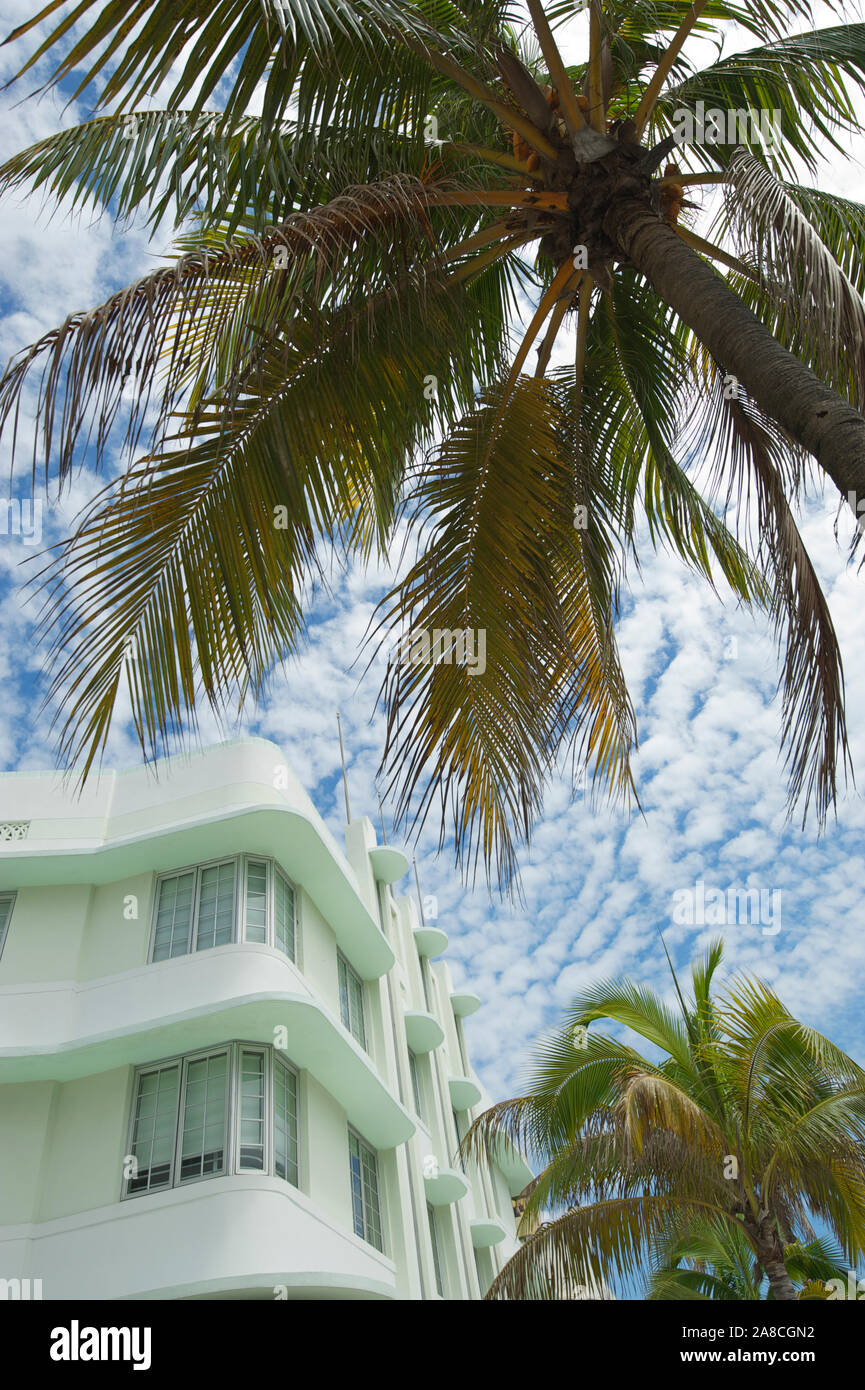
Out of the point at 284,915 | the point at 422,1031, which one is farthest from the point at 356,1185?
the point at 422,1031

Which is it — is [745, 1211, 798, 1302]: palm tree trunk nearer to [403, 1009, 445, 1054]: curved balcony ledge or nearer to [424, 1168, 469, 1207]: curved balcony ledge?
[424, 1168, 469, 1207]: curved balcony ledge

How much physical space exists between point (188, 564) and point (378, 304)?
185cm

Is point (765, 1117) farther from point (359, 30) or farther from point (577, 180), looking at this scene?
point (359, 30)

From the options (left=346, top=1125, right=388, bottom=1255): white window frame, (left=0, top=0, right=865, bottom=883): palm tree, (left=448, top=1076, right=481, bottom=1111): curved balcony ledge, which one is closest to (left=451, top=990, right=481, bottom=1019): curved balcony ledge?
(left=448, top=1076, right=481, bottom=1111): curved balcony ledge

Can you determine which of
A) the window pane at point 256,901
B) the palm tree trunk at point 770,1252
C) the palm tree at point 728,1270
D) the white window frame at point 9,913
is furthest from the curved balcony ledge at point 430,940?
the palm tree trunk at point 770,1252

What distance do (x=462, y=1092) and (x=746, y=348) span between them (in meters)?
24.5

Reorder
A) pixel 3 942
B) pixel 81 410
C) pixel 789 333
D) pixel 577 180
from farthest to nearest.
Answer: pixel 3 942 < pixel 789 333 < pixel 577 180 < pixel 81 410

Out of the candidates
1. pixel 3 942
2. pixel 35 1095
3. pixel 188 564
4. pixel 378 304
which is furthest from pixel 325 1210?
pixel 378 304

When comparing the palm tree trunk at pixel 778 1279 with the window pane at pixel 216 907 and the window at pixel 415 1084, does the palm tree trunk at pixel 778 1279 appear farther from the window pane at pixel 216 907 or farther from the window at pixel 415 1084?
the window at pixel 415 1084

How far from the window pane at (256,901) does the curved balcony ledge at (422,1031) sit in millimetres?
6728

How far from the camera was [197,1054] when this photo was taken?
48.5 feet

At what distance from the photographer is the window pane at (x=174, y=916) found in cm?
1585

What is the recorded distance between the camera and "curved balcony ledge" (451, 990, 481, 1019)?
98.9ft

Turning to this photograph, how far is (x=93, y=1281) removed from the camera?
12547mm
